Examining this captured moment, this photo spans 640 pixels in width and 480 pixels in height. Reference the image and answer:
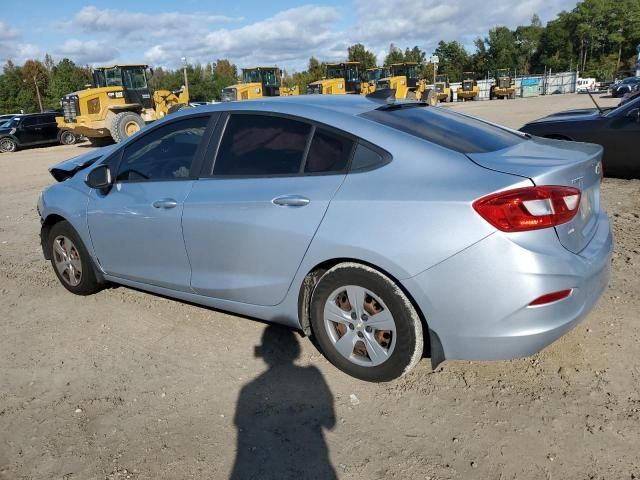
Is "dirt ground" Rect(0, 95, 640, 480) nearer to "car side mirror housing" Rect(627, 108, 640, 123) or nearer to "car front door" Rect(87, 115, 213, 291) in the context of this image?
"car front door" Rect(87, 115, 213, 291)

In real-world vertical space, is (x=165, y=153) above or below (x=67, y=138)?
above

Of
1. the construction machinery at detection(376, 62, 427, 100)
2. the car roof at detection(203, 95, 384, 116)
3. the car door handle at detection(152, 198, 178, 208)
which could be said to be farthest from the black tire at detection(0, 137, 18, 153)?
the car roof at detection(203, 95, 384, 116)

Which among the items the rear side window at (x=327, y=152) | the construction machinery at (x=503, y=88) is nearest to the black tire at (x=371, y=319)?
the rear side window at (x=327, y=152)

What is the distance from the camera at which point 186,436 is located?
9.21 feet

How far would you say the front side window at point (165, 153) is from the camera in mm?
3740

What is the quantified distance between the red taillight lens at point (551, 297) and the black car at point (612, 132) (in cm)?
593

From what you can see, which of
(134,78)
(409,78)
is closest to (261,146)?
(134,78)

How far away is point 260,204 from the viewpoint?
10.5 feet

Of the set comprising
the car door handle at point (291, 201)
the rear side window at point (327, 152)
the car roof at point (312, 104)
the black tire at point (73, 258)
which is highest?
the car roof at point (312, 104)

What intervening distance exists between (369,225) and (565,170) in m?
1.04

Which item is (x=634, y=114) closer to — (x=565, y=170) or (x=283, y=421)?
(x=565, y=170)

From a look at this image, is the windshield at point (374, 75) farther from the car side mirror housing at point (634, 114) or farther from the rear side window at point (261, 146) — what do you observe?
the rear side window at point (261, 146)

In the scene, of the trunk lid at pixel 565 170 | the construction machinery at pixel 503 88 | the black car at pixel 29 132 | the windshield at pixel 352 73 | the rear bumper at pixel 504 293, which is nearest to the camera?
the rear bumper at pixel 504 293

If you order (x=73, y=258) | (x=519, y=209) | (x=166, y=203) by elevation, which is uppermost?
(x=519, y=209)
